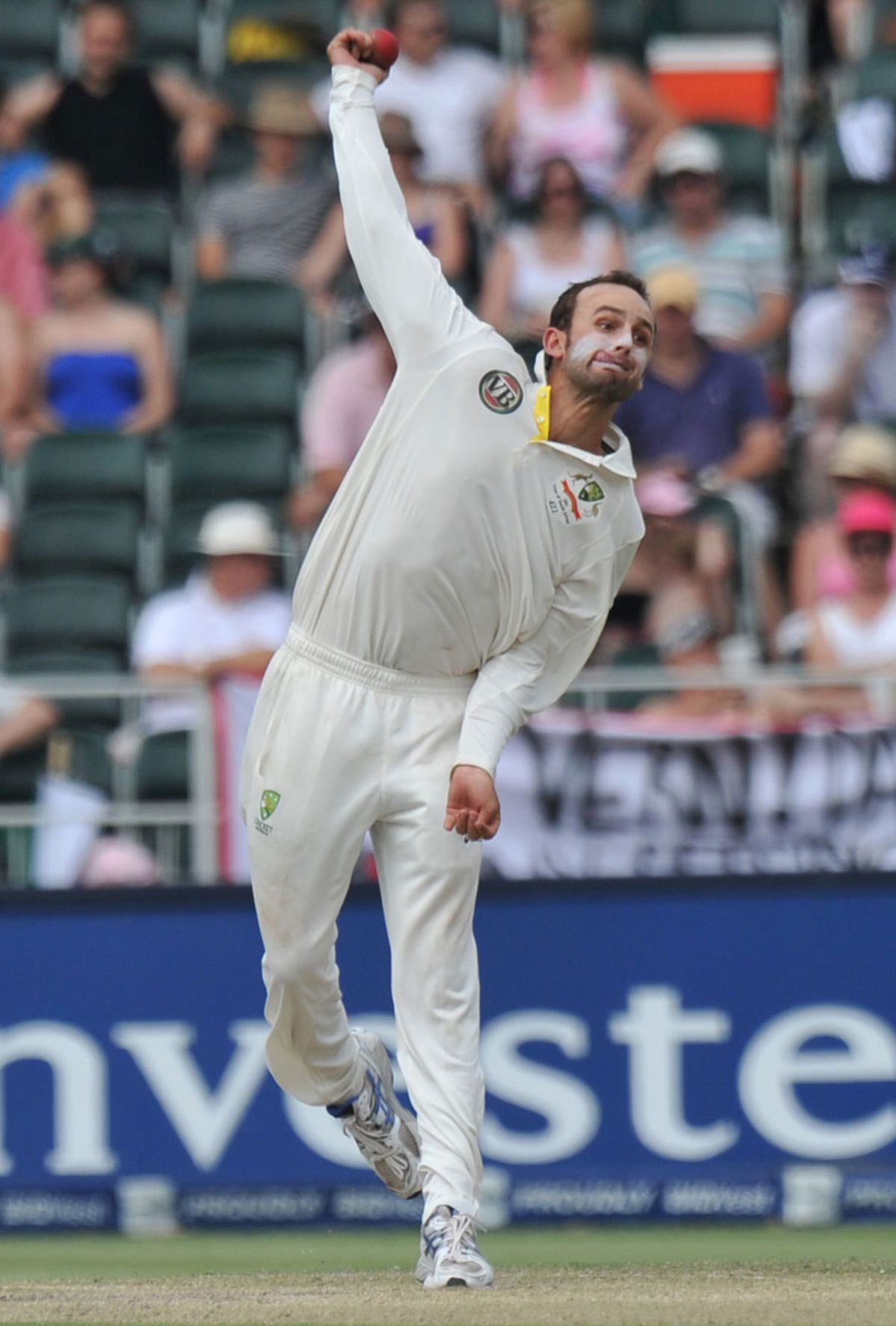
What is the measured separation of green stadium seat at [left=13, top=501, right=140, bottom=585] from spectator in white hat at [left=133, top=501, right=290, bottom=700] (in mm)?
1198

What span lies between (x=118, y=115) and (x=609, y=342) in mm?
7341

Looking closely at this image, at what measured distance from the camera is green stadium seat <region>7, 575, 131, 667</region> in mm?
10539

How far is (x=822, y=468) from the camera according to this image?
10.4 metres

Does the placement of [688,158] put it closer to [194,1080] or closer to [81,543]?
[81,543]

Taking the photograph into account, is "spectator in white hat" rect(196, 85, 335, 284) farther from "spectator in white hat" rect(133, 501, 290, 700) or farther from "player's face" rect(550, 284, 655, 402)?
"player's face" rect(550, 284, 655, 402)

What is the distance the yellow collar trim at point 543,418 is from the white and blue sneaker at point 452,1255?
1.77m

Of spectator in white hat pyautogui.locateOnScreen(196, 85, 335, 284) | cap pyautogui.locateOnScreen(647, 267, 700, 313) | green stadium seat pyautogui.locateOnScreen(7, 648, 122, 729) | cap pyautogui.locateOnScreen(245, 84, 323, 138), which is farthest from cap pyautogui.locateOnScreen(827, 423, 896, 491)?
cap pyautogui.locateOnScreen(245, 84, 323, 138)

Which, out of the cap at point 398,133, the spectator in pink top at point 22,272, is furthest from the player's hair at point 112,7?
the cap at point 398,133

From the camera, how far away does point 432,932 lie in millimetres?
6031

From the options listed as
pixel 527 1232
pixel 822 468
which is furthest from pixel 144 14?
pixel 527 1232

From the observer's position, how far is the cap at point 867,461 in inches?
381

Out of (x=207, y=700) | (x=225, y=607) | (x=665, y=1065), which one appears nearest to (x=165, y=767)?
(x=207, y=700)

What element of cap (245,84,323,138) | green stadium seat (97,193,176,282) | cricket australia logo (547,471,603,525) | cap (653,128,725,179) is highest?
cap (245,84,323,138)

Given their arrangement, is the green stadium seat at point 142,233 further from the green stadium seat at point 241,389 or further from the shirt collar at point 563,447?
the shirt collar at point 563,447
